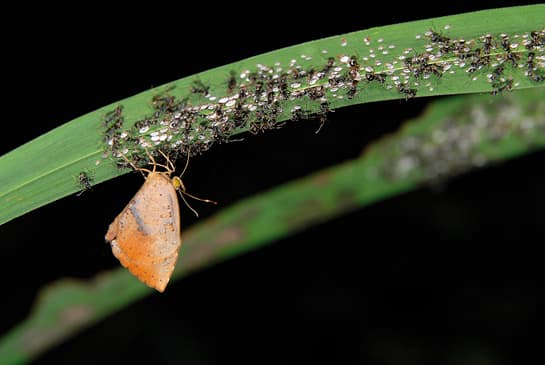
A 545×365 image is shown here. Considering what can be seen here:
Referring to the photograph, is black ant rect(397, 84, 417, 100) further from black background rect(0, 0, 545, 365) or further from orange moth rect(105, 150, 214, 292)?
black background rect(0, 0, 545, 365)

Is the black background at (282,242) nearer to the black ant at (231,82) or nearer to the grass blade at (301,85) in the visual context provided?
the grass blade at (301,85)

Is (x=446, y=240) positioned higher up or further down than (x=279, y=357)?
higher up

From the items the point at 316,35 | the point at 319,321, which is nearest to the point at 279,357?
the point at 319,321

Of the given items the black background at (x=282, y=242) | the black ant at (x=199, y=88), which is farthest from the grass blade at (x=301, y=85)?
the black background at (x=282, y=242)

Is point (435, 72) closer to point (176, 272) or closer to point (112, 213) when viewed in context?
point (176, 272)

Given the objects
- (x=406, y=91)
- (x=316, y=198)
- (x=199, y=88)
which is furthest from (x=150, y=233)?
(x=316, y=198)

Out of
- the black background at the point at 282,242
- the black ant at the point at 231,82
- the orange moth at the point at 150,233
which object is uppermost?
the black ant at the point at 231,82
